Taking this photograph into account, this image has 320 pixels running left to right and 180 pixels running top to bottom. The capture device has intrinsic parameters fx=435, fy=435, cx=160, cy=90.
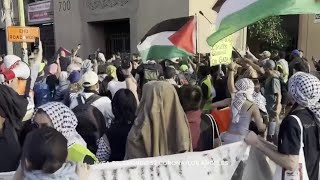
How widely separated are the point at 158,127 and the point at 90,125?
100cm

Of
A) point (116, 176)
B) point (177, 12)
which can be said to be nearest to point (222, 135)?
point (116, 176)

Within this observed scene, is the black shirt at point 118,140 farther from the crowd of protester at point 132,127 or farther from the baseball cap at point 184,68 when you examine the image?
the baseball cap at point 184,68

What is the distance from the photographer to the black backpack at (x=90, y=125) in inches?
159

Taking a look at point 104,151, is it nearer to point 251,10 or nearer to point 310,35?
point 251,10

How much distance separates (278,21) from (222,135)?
13900mm

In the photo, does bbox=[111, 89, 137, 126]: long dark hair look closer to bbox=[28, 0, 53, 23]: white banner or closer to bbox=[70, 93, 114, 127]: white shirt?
bbox=[70, 93, 114, 127]: white shirt

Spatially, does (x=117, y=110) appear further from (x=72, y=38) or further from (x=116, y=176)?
(x=72, y=38)

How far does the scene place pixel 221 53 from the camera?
248 inches

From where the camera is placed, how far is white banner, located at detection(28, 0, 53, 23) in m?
24.8

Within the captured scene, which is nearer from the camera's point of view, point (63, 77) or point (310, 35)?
point (63, 77)

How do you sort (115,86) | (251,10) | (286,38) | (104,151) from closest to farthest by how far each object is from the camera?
(251,10), (104,151), (115,86), (286,38)

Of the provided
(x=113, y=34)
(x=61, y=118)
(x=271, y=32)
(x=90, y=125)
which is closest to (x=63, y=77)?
(x=90, y=125)

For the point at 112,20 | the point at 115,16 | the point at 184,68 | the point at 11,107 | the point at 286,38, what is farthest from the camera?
the point at 112,20

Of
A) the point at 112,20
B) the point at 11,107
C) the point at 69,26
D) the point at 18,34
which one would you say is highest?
the point at 112,20
